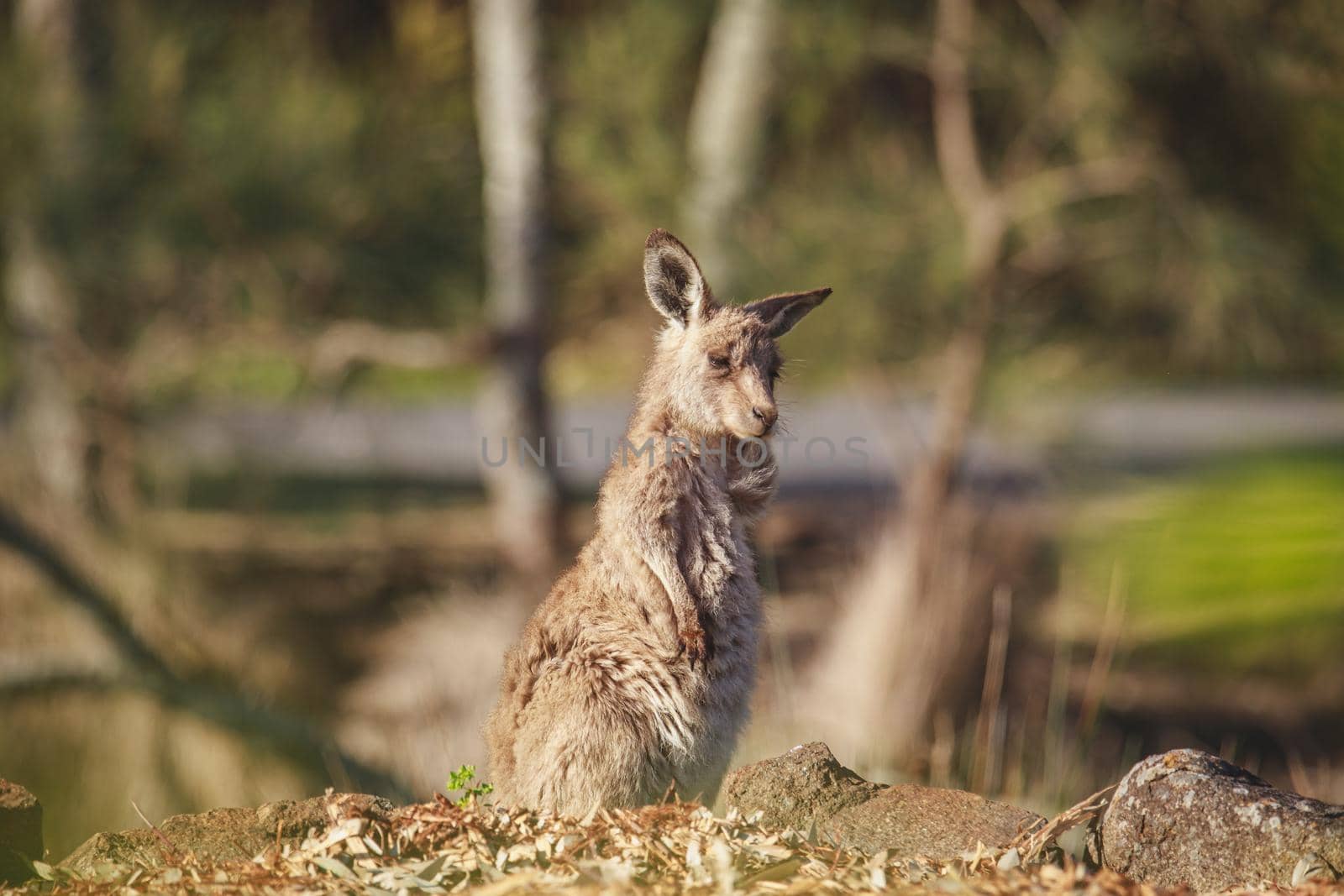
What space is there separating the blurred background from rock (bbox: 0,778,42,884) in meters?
1.58

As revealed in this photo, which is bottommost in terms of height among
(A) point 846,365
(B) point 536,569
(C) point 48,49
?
(B) point 536,569

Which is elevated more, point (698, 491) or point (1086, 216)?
point (1086, 216)

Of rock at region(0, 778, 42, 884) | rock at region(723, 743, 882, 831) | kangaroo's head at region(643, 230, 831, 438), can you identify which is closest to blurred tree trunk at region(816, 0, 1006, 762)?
rock at region(723, 743, 882, 831)

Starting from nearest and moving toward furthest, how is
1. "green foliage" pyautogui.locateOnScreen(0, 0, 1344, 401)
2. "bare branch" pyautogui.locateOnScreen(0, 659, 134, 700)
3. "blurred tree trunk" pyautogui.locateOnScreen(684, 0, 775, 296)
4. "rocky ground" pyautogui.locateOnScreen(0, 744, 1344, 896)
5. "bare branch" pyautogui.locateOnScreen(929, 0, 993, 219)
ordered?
"rocky ground" pyautogui.locateOnScreen(0, 744, 1344, 896) < "bare branch" pyautogui.locateOnScreen(0, 659, 134, 700) < "green foliage" pyautogui.locateOnScreen(0, 0, 1344, 401) < "blurred tree trunk" pyautogui.locateOnScreen(684, 0, 775, 296) < "bare branch" pyautogui.locateOnScreen(929, 0, 993, 219)

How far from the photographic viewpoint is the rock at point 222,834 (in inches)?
102

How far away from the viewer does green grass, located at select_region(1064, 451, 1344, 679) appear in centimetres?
934

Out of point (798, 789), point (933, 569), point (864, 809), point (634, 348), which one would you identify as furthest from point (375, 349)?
point (864, 809)

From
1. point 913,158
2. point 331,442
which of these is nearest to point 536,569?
point 331,442

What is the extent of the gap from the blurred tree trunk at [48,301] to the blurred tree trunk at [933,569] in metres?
3.66

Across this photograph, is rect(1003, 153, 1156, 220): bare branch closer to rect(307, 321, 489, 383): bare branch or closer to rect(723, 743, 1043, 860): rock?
rect(307, 321, 489, 383): bare branch

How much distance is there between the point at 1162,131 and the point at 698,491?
7.08 metres

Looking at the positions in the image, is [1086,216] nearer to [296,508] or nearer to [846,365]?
[846,365]

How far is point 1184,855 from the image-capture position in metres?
2.54

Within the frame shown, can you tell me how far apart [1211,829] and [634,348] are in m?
7.39
